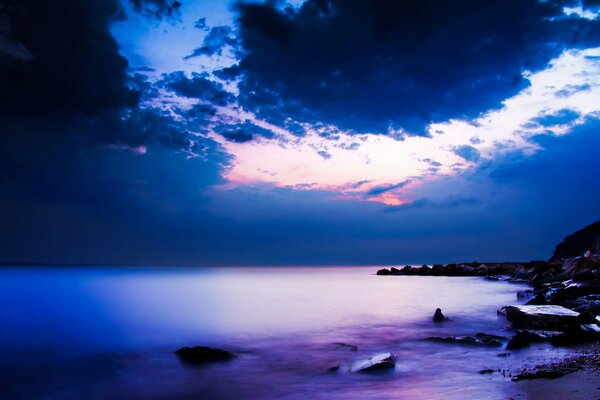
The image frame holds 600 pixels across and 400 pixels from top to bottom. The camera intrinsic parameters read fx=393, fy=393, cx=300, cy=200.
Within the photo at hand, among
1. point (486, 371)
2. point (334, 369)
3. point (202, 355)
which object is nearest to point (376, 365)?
point (334, 369)

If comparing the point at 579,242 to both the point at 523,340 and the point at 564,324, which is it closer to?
the point at 564,324

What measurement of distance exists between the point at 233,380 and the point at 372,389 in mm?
3896

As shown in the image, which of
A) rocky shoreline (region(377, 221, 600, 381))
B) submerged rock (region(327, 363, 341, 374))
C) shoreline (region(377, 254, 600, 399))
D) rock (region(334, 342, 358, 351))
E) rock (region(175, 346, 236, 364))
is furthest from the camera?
rock (region(334, 342, 358, 351))

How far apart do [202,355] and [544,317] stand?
12495 millimetres

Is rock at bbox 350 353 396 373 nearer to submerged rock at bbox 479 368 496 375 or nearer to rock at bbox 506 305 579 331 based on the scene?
submerged rock at bbox 479 368 496 375

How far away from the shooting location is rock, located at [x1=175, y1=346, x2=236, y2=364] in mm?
12734

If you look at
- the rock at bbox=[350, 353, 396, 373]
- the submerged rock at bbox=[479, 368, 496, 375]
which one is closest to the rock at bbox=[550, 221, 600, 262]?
the submerged rock at bbox=[479, 368, 496, 375]

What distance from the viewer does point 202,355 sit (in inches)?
513

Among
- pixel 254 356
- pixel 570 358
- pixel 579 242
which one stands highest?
pixel 579 242

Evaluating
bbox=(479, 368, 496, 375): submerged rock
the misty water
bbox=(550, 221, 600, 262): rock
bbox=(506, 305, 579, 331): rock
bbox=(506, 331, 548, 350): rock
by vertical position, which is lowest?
the misty water

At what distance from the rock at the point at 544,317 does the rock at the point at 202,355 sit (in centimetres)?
1148

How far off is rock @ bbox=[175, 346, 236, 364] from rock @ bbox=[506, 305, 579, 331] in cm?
1148

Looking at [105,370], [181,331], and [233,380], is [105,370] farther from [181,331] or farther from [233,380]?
[181,331]

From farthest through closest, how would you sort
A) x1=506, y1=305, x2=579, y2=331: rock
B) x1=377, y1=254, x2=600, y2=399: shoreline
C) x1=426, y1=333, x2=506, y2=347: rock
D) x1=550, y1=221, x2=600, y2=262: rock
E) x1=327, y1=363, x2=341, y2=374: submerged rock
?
x1=550, y1=221, x2=600, y2=262: rock
x1=506, y1=305, x2=579, y2=331: rock
x1=426, y1=333, x2=506, y2=347: rock
x1=327, y1=363, x2=341, y2=374: submerged rock
x1=377, y1=254, x2=600, y2=399: shoreline
